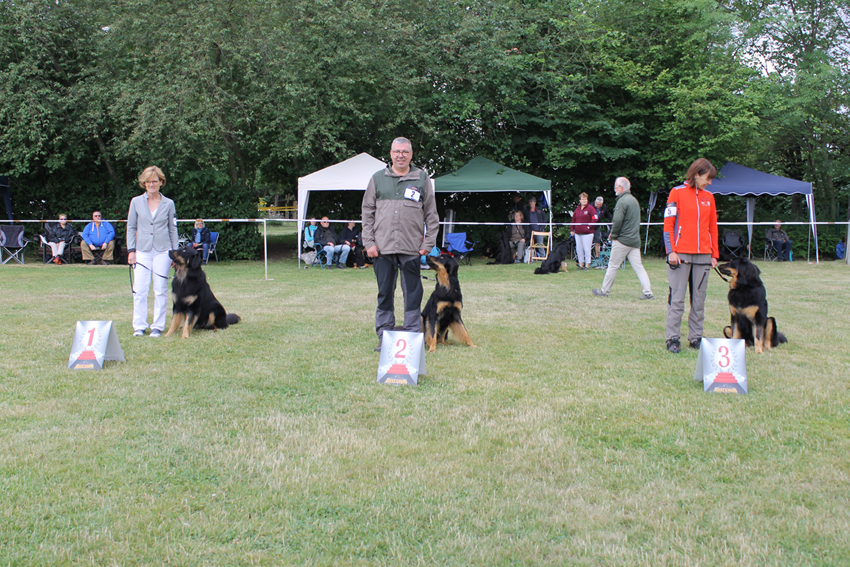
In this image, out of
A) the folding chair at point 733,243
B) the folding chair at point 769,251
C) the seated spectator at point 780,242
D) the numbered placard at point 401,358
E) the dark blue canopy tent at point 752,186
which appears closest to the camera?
the numbered placard at point 401,358

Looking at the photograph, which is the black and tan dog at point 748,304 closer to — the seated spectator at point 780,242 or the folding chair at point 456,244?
the folding chair at point 456,244

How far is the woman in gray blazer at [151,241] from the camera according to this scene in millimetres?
5746

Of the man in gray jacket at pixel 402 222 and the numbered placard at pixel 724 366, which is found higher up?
the man in gray jacket at pixel 402 222

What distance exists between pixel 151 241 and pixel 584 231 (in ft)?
31.5

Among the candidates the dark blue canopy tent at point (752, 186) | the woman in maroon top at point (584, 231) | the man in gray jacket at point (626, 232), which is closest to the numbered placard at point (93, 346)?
the man in gray jacket at point (626, 232)

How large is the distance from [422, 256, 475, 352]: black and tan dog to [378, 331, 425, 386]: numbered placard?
976 mm

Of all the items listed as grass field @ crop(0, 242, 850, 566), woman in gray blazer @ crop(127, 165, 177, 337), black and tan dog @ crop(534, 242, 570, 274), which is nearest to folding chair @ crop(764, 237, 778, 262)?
black and tan dog @ crop(534, 242, 570, 274)

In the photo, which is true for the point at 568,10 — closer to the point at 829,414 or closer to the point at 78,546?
the point at 829,414

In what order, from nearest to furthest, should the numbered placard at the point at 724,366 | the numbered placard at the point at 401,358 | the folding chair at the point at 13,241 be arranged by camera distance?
the numbered placard at the point at 724,366
the numbered placard at the point at 401,358
the folding chair at the point at 13,241

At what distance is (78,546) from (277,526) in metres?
0.68

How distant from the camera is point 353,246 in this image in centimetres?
1455

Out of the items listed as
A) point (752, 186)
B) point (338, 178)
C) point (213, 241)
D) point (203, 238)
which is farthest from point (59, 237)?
point (752, 186)

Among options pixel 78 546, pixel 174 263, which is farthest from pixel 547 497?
pixel 174 263

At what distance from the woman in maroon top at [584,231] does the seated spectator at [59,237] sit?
38.1ft
